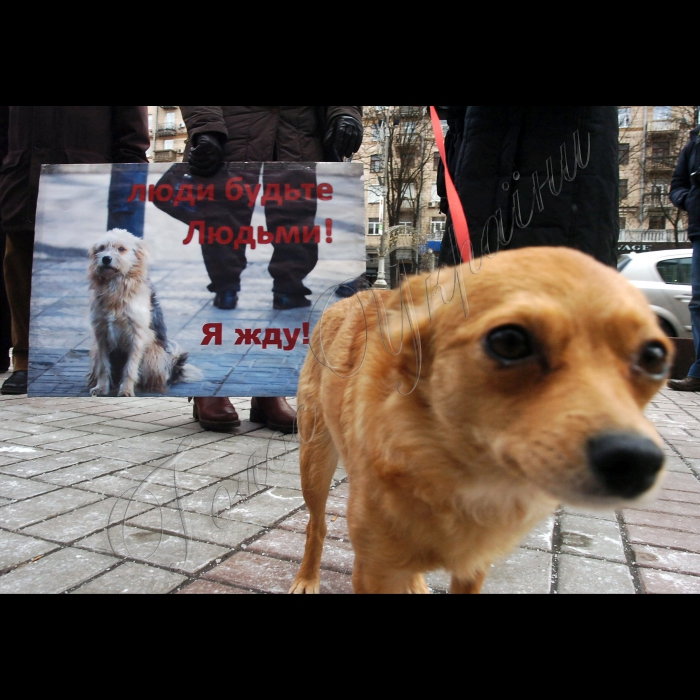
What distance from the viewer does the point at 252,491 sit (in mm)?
2768

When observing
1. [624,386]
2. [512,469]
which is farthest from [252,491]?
[624,386]

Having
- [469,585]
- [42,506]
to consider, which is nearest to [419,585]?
[469,585]

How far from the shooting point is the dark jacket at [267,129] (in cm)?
277

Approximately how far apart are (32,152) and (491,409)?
3.67 metres

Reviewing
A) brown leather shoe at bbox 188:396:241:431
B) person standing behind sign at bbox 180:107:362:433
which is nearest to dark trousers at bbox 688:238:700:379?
person standing behind sign at bbox 180:107:362:433

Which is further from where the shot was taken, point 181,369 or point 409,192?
point 181,369

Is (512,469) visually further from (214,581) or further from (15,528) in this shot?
(15,528)

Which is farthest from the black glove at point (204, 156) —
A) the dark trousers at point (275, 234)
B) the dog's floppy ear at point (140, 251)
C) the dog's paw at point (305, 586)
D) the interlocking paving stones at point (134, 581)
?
the dog's paw at point (305, 586)

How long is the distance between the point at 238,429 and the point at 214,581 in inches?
94.6

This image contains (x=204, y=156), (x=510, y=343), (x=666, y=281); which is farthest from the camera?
(x=204, y=156)

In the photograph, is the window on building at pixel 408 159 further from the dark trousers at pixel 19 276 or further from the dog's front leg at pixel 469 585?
the dark trousers at pixel 19 276

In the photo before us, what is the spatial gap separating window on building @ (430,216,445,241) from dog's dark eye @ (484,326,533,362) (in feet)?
1.34

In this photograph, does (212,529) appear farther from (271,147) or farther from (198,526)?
(271,147)

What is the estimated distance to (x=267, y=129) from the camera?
10.7 ft
